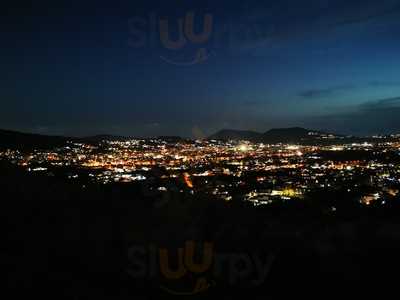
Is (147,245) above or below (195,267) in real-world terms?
above

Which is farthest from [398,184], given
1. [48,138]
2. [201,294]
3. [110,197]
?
[48,138]

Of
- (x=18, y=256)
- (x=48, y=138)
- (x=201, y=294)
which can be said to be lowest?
(x=201, y=294)

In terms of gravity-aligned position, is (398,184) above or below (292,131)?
below

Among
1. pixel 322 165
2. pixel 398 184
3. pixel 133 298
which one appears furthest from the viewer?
pixel 322 165

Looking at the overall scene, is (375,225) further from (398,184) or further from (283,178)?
(283,178)

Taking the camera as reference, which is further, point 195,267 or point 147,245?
point 147,245

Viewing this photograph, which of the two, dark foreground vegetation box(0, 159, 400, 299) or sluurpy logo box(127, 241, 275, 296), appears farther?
sluurpy logo box(127, 241, 275, 296)

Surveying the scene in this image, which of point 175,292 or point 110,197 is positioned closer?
point 175,292

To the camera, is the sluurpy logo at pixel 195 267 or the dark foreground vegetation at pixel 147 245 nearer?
the dark foreground vegetation at pixel 147 245
